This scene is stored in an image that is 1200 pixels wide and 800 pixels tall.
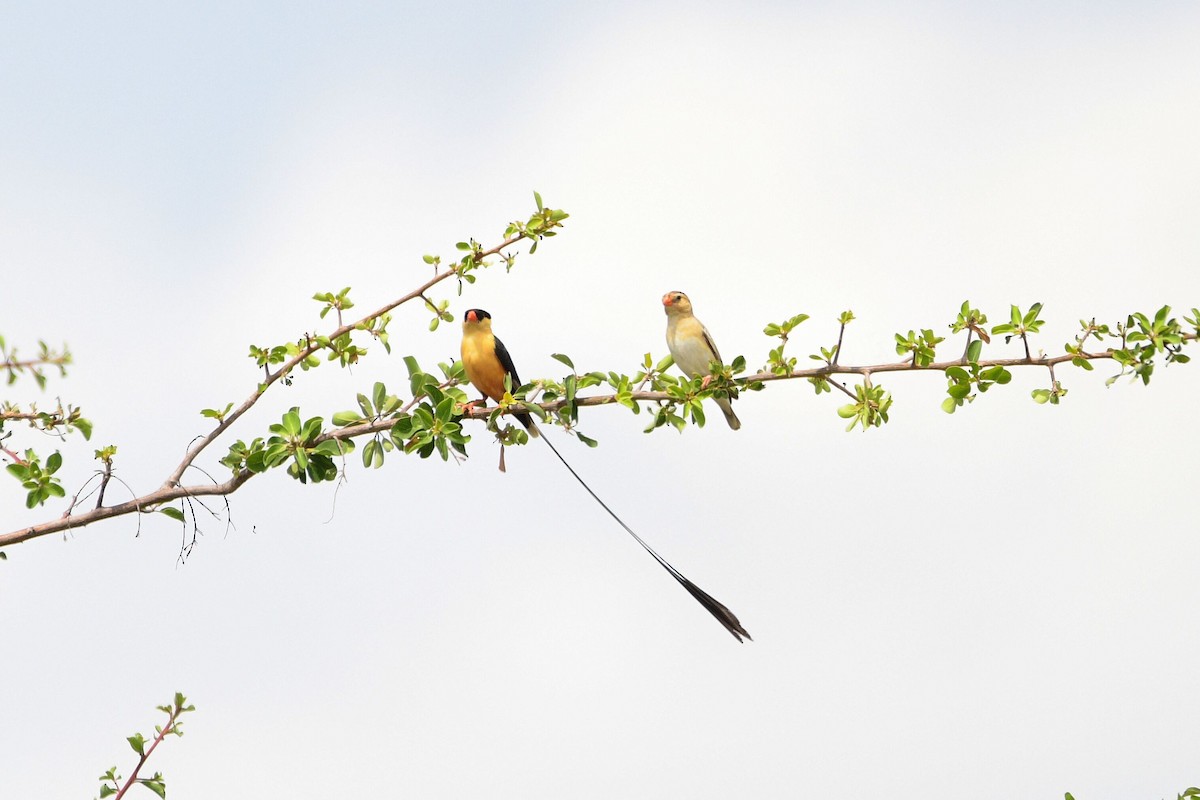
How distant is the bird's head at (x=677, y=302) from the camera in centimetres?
650

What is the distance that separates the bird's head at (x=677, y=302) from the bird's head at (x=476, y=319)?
1186mm

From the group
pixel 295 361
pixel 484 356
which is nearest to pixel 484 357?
pixel 484 356

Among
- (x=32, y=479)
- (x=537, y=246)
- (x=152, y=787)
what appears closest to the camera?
(x=32, y=479)

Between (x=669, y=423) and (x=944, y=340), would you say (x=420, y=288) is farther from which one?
(x=944, y=340)

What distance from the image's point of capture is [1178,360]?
11.7 ft

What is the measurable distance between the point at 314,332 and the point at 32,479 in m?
0.92

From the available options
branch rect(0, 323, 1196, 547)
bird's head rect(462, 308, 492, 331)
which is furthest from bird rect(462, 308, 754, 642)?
branch rect(0, 323, 1196, 547)

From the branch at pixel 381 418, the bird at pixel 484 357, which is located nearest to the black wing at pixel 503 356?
the bird at pixel 484 357

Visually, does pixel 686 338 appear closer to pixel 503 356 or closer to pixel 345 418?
pixel 503 356

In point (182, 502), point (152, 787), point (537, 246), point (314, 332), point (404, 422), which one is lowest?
point (152, 787)

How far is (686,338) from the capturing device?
651 cm

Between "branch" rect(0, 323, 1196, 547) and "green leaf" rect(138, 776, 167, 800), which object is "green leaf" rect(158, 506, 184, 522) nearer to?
"branch" rect(0, 323, 1196, 547)

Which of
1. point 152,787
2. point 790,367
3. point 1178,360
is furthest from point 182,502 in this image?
point 1178,360

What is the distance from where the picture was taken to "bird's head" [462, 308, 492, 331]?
224 inches
